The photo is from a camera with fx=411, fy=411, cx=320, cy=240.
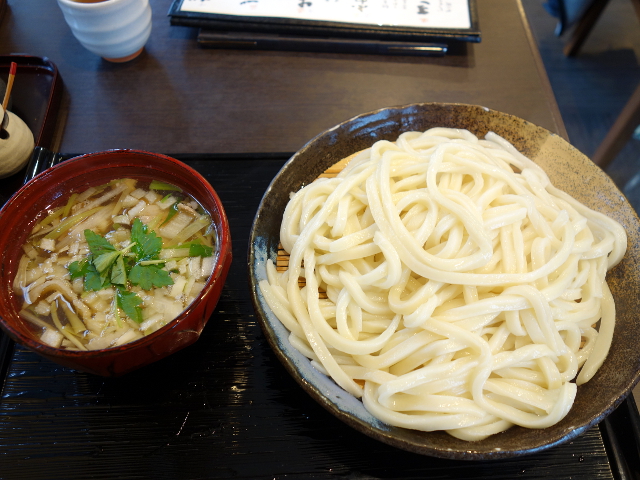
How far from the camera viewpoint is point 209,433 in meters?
1.65

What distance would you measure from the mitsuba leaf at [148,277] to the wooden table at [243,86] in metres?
1.15

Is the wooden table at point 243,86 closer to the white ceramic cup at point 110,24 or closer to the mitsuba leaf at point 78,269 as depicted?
the white ceramic cup at point 110,24

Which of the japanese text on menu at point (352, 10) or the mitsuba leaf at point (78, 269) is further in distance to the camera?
the japanese text on menu at point (352, 10)

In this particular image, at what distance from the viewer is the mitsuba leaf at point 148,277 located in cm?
161

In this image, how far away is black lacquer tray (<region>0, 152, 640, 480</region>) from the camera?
1573 mm

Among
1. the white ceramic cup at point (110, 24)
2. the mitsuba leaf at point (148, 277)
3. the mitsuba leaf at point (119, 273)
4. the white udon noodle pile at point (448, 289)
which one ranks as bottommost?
the white udon noodle pile at point (448, 289)

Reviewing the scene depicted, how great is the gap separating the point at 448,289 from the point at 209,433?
44.0 inches

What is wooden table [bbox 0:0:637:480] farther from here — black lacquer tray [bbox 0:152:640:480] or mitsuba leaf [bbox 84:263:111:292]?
mitsuba leaf [bbox 84:263:111:292]

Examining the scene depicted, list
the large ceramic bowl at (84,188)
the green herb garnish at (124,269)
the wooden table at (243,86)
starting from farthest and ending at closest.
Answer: the wooden table at (243,86) → the green herb garnish at (124,269) → the large ceramic bowl at (84,188)

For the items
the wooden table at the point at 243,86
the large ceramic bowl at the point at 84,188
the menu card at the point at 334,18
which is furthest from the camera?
the menu card at the point at 334,18

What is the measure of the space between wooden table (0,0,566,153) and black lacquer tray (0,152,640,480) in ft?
4.59

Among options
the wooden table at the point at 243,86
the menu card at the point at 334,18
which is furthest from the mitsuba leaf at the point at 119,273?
the menu card at the point at 334,18

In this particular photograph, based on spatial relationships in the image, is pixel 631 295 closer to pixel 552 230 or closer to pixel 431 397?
pixel 552 230

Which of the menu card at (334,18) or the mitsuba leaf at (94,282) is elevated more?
the menu card at (334,18)
